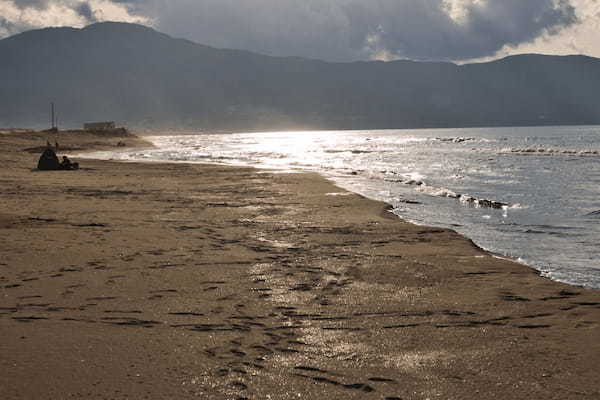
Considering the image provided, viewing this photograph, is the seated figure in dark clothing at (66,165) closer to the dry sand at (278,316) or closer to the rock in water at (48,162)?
the rock in water at (48,162)

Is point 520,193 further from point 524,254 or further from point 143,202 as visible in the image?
point 143,202

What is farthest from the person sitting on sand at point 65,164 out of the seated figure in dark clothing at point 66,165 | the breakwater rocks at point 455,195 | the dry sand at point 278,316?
the dry sand at point 278,316

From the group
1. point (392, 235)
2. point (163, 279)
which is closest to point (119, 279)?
point (163, 279)

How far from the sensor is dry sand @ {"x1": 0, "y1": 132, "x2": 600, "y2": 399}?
4.13 m

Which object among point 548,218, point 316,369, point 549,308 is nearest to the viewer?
point 316,369

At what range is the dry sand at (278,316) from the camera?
13.5ft

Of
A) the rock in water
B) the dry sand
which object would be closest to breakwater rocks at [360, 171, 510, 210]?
the dry sand

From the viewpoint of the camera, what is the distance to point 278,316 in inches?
223

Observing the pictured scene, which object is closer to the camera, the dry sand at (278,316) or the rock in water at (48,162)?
the dry sand at (278,316)

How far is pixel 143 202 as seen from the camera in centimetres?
1510

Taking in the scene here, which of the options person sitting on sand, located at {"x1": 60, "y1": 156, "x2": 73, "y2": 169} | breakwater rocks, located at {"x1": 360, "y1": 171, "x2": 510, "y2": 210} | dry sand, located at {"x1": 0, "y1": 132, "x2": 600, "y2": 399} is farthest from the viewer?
person sitting on sand, located at {"x1": 60, "y1": 156, "x2": 73, "y2": 169}

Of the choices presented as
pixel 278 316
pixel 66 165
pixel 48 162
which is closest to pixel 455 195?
pixel 278 316

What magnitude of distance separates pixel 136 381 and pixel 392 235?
7.20 meters

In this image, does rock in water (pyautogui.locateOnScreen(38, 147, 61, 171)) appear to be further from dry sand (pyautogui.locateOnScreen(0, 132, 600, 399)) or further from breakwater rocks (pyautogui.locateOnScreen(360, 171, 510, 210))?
dry sand (pyautogui.locateOnScreen(0, 132, 600, 399))
